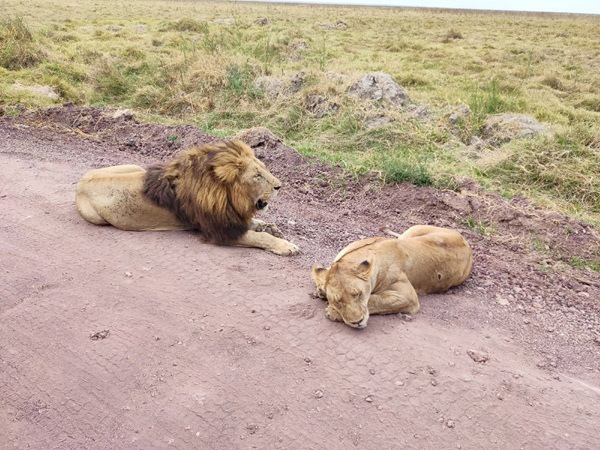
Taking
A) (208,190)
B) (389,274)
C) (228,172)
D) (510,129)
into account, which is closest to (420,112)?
(510,129)

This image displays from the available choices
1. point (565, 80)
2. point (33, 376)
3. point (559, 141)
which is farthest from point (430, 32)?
point (33, 376)

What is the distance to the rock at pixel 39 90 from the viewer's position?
13633mm

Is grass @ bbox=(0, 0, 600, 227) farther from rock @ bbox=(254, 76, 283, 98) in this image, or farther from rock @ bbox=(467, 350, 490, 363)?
rock @ bbox=(467, 350, 490, 363)

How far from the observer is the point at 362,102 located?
1217 centimetres

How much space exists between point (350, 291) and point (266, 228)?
219 cm

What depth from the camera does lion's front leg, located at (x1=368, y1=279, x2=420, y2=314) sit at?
509cm

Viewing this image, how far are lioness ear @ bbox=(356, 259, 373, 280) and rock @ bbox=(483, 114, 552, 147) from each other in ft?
22.9

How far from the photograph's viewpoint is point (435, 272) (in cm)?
565

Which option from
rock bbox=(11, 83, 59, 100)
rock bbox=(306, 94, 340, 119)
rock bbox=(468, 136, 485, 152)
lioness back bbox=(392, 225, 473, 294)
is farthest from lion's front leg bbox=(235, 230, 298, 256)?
rock bbox=(11, 83, 59, 100)

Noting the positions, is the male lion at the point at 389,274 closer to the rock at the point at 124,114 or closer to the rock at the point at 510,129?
the rock at the point at 510,129

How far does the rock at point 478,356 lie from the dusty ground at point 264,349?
0.21ft

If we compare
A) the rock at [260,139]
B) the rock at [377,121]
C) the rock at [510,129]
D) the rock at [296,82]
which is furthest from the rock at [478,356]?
the rock at [296,82]

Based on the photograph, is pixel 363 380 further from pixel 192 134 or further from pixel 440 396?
pixel 192 134

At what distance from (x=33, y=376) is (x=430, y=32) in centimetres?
3524
